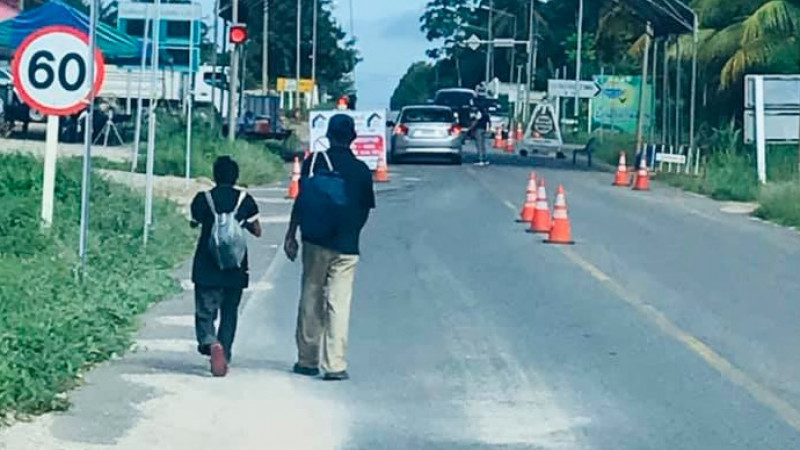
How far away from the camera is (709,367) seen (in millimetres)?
13047

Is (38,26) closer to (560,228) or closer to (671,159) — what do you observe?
(560,228)

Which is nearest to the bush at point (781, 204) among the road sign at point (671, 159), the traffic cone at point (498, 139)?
the road sign at point (671, 159)

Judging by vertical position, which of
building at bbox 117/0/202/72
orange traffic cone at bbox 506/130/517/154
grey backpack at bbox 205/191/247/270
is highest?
building at bbox 117/0/202/72

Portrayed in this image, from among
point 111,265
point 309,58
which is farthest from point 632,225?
point 309,58

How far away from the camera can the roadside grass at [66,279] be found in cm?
1106

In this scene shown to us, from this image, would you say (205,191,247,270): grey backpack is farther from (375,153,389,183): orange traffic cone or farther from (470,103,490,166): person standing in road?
(470,103,490,166): person standing in road

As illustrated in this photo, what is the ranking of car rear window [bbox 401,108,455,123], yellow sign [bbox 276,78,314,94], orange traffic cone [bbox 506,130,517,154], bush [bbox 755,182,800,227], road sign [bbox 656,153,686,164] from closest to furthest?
bush [bbox 755,182,800,227]
road sign [bbox 656,153,686,164]
car rear window [bbox 401,108,455,123]
orange traffic cone [bbox 506,130,517,154]
yellow sign [bbox 276,78,314,94]

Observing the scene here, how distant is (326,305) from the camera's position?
12.3 metres

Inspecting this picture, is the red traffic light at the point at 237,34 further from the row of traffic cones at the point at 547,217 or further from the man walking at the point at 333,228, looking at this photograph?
the man walking at the point at 333,228

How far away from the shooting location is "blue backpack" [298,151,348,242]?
12.1 metres

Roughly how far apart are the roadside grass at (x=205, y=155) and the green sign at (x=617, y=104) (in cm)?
2816

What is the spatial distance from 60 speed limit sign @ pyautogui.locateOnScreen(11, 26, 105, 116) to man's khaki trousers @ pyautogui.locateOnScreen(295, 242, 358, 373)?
3.17 m

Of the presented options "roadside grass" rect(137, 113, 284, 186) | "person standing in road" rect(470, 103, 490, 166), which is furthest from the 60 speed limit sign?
"person standing in road" rect(470, 103, 490, 166)

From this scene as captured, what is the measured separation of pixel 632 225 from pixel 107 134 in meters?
21.5
